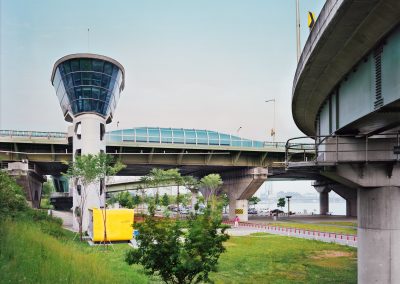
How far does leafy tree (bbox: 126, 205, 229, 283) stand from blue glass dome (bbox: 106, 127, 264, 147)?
39422 mm

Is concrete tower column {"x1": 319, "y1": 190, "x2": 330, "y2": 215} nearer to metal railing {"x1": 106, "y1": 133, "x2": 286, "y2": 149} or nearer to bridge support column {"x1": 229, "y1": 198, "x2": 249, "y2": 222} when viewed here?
bridge support column {"x1": 229, "y1": 198, "x2": 249, "y2": 222}

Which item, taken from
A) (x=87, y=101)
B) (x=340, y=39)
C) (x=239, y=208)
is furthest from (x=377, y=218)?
(x=239, y=208)

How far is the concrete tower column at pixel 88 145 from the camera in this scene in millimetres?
45719

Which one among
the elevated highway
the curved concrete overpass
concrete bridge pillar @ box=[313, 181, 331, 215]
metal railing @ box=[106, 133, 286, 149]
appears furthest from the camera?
concrete bridge pillar @ box=[313, 181, 331, 215]

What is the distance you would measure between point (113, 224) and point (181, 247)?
20218 millimetres

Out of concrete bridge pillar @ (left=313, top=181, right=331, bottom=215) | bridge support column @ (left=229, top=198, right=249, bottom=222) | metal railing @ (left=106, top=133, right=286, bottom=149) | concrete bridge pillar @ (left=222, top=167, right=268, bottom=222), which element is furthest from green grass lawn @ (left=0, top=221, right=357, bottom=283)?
concrete bridge pillar @ (left=313, top=181, right=331, bottom=215)

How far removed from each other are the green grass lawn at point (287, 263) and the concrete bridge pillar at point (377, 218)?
5283 mm

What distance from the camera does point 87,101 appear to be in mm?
46906

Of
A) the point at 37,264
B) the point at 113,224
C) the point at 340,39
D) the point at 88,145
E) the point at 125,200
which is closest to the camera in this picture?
the point at 340,39

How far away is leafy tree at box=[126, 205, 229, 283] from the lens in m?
12.5

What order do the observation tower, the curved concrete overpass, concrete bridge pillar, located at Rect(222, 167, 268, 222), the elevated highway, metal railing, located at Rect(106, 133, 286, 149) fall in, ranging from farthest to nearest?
1. concrete bridge pillar, located at Rect(222, 167, 268, 222)
2. metal railing, located at Rect(106, 133, 286, 149)
3. the observation tower
4. the elevated highway
5. the curved concrete overpass

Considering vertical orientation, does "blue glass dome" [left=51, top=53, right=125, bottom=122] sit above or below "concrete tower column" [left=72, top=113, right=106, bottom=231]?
above

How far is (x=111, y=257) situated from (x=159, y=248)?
13.8 meters

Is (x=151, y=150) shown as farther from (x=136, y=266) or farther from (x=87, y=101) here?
(x=136, y=266)
